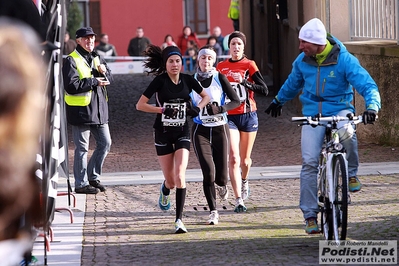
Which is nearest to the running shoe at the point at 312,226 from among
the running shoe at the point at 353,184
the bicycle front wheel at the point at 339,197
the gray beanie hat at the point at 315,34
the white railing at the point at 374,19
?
the bicycle front wheel at the point at 339,197

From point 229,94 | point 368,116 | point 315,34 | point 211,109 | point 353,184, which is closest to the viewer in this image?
point 368,116

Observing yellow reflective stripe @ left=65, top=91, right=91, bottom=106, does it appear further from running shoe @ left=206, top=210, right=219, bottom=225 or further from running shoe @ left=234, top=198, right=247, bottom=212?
running shoe @ left=206, top=210, right=219, bottom=225

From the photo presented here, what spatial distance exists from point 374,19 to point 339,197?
820cm

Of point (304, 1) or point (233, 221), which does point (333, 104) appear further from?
point (304, 1)

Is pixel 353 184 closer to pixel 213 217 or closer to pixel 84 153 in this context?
pixel 213 217

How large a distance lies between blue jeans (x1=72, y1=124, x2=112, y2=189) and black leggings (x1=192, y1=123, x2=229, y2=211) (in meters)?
2.24

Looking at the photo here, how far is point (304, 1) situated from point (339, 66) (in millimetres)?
11627

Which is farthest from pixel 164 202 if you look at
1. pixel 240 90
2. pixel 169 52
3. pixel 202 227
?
pixel 169 52

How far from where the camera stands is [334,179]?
22.7 ft

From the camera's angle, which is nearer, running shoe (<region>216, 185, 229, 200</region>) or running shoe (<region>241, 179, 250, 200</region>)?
running shoe (<region>216, 185, 229, 200</region>)

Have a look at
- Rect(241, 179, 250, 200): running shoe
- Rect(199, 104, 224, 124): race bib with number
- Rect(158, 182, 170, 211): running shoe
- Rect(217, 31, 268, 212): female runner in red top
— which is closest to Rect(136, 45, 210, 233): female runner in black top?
Rect(199, 104, 224, 124): race bib with number

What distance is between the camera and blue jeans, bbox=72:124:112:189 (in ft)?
35.2

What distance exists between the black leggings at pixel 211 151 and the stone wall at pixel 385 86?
5256 mm

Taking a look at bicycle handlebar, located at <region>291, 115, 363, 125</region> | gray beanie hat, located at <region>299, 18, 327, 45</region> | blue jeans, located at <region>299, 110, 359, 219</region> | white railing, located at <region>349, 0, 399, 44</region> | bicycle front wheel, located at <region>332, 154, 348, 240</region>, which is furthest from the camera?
white railing, located at <region>349, 0, 399, 44</region>
